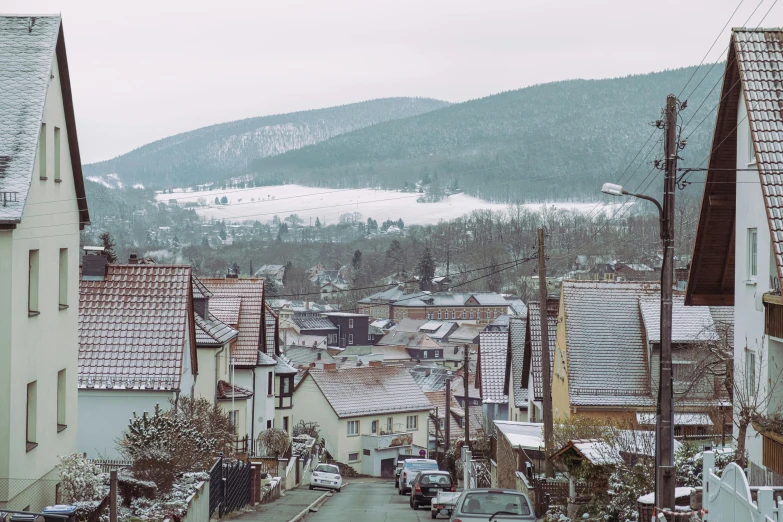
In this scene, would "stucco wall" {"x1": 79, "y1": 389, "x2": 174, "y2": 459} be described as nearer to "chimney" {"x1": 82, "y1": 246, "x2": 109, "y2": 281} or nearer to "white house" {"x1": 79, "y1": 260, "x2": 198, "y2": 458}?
"white house" {"x1": 79, "y1": 260, "x2": 198, "y2": 458}

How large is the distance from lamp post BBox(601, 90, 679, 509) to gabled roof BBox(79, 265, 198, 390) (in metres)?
16.2

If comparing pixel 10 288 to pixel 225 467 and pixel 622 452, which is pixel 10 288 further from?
pixel 622 452

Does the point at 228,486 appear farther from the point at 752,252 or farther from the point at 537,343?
the point at 537,343

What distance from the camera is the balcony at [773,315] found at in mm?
19250

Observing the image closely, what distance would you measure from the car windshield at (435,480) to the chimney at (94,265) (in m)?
12.8

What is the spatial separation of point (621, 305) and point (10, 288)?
23.6 meters

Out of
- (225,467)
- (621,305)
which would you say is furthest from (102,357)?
(621,305)

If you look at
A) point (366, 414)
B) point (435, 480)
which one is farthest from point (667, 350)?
point (366, 414)

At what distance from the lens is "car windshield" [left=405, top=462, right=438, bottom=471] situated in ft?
148

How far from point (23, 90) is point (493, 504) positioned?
39.5 feet

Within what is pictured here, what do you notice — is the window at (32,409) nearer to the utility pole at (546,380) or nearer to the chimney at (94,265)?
the chimney at (94,265)

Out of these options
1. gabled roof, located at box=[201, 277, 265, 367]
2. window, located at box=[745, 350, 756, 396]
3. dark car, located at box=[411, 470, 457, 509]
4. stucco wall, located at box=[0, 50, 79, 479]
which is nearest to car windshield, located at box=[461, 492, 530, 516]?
window, located at box=[745, 350, 756, 396]

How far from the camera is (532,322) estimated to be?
131 ft

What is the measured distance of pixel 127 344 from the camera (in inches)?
1196
